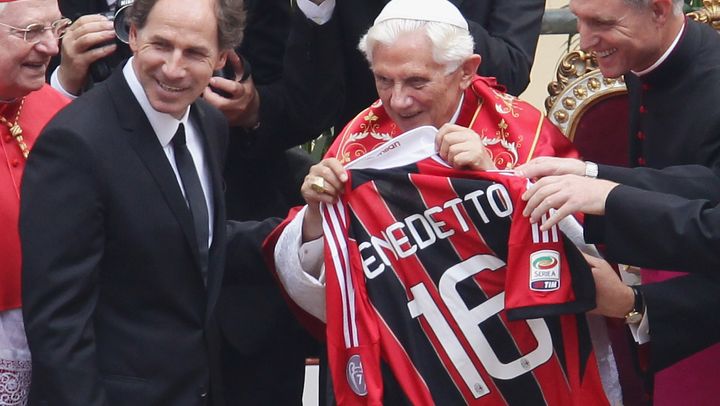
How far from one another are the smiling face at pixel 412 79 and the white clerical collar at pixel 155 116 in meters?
0.53

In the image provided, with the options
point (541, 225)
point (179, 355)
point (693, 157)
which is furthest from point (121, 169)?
point (693, 157)

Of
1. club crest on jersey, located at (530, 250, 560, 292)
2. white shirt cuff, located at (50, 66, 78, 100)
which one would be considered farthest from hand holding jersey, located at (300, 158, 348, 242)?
white shirt cuff, located at (50, 66, 78, 100)

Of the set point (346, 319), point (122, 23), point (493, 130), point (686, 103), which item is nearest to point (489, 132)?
point (493, 130)

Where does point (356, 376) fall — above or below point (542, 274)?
below

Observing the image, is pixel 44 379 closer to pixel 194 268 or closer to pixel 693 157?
pixel 194 268

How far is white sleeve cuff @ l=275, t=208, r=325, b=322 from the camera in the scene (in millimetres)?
3875

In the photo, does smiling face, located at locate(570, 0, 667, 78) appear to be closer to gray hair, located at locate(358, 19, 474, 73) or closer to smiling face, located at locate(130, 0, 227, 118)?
gray hair, located at locate(358, 19, 474, 73)

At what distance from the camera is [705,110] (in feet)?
12.6

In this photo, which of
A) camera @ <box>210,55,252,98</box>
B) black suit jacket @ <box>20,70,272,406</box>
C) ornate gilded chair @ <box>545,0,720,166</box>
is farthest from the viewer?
ornate gilded chair @ <box>545,0,720,166</box>

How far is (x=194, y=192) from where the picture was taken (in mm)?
3766

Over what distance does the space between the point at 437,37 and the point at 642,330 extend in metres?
0.89

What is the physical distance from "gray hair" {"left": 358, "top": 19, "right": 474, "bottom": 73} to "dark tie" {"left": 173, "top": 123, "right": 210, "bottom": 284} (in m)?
0.54

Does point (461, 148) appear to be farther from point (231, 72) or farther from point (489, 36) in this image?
point (231, 72)

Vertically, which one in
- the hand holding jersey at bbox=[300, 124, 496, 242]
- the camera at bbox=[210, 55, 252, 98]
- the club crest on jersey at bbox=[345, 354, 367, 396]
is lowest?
the club crest on jersey at bbox=[345, 354, 367, 396]
